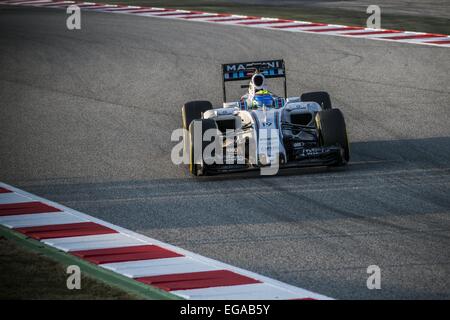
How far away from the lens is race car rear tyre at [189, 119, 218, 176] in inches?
548

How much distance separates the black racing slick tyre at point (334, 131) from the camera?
14188mm

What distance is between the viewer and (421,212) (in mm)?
11984

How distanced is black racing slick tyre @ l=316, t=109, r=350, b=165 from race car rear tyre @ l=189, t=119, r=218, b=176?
1.56 metres

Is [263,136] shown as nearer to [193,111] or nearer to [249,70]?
[193,111]

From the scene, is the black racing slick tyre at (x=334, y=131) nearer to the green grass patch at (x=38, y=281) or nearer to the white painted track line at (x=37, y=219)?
the white painted track line at (x=37, y=219)

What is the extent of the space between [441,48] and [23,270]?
17.0m

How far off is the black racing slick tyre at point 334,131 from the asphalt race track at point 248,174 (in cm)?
37

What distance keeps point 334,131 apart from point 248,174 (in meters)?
1.37

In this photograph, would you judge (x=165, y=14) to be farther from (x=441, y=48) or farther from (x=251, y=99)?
(x=251, y=99)

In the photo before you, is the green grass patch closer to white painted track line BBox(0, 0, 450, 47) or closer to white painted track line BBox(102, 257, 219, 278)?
white painted track line BBox(102, 257, 219, 278)

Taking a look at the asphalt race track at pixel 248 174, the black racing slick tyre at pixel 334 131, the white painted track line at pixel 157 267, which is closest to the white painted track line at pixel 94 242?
the asphalt race track at pixel 248 174

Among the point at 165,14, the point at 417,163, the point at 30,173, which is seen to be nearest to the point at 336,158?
the point at 417,163

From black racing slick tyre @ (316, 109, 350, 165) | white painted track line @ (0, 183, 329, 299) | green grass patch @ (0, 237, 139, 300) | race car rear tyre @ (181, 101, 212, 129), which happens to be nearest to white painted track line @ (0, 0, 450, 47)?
race car rear tyre @ (181, 101, 212, 129)

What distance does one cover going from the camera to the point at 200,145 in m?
14.0
